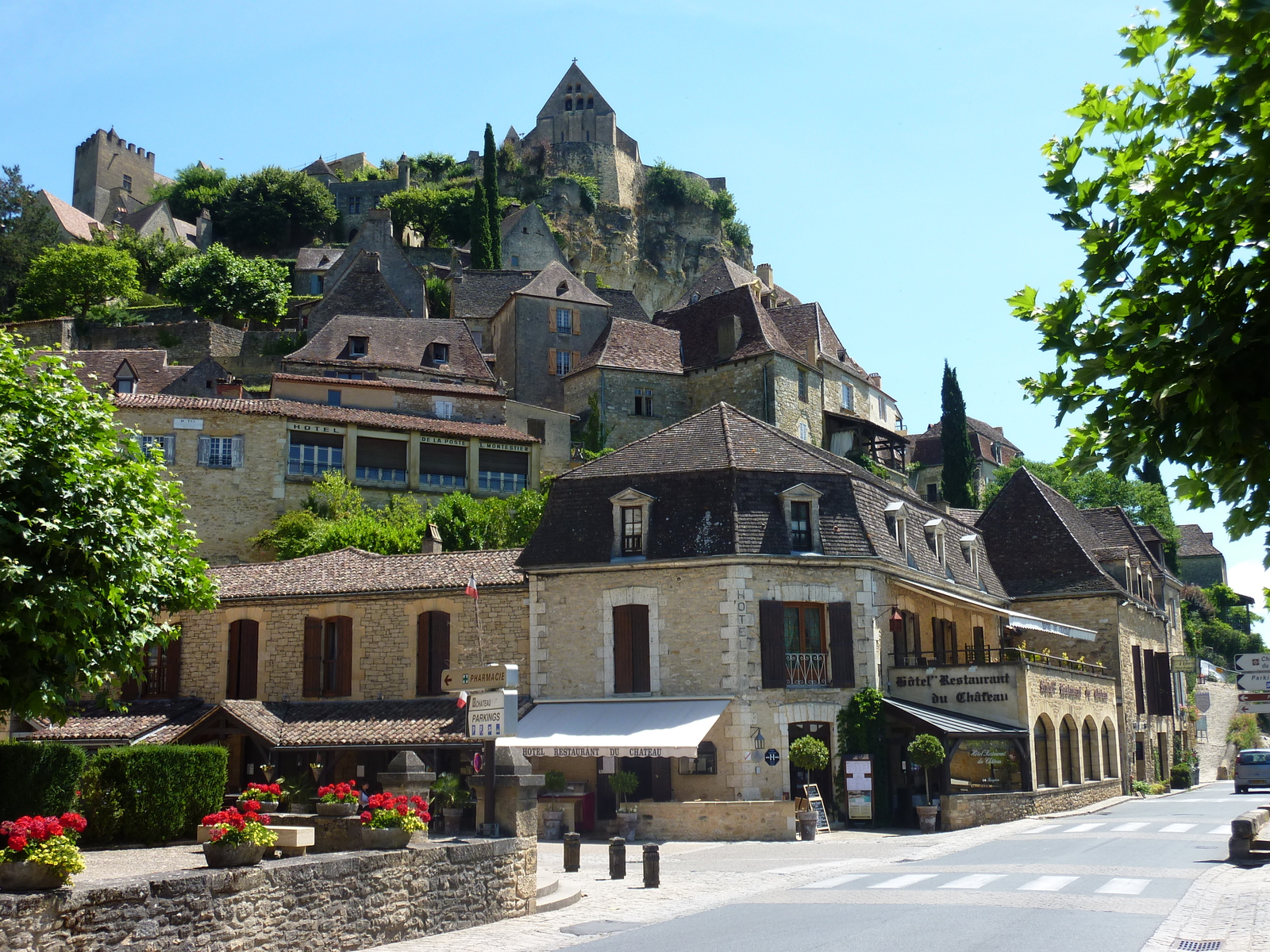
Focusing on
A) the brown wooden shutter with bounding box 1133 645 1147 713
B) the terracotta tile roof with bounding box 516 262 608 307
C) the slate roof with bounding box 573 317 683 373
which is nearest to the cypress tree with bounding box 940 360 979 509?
the slate roof with bounding box 573 317 683 373

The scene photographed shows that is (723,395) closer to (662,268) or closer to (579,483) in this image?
(579,483)

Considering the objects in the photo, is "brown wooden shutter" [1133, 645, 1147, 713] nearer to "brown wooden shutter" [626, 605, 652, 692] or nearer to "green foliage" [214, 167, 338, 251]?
"brown wooden shutter" [626, 605, 652, 692]

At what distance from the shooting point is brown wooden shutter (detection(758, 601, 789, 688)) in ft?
86.8

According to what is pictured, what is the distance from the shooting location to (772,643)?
87.4ft

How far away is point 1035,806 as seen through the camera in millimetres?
28125

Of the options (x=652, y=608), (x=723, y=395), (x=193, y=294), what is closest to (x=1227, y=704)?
(x=723, y=395)

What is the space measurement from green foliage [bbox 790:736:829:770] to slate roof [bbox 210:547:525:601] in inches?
298

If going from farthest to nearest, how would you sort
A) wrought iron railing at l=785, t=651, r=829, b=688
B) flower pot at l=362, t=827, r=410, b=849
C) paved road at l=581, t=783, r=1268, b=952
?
wrought iron railing at l=785, t=651, r=829, b=688, flower pot at l=362, t=827, r=410, b=849, paved road at l=581, t=783, r=1268, b=952

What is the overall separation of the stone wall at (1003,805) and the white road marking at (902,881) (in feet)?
28.7

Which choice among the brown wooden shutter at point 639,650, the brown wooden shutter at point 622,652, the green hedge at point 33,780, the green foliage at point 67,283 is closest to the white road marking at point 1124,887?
the brown wooden shutter at point 639,650

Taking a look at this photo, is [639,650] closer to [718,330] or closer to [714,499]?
[714,499]

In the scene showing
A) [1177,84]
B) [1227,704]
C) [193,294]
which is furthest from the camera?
[193,294]

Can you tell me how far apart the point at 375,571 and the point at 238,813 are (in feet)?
64.0

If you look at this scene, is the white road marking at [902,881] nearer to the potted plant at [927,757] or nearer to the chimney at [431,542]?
the potted plant at [927,757]
